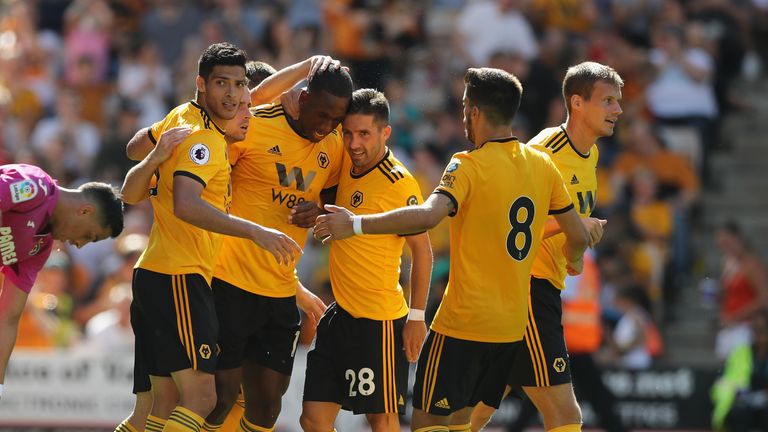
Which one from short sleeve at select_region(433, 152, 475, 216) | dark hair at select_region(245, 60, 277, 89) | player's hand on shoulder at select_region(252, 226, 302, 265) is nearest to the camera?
player's hand on shoulder at select_region(252, 226, 302, 265)

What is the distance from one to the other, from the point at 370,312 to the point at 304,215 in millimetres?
775

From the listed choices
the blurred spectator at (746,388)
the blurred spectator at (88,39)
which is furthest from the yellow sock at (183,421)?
the blurred spectator at (88,39)

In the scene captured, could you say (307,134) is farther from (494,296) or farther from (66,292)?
(66,292)

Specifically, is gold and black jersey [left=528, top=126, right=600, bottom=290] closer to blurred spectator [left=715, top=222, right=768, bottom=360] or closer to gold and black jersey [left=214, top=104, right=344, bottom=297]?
gold and black jersey [left=214, top=104, right=344, bottom=297]

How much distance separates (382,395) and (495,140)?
1.89m

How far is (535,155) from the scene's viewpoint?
798cm

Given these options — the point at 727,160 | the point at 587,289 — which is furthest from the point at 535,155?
the point at 727,160

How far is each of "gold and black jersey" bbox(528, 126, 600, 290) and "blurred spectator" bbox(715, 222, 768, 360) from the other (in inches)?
294

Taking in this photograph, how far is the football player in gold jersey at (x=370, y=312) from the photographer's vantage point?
8.56 m

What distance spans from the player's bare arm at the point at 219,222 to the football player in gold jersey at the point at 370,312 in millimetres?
972

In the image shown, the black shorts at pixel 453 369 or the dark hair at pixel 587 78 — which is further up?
the dark hair at pixel 587 78

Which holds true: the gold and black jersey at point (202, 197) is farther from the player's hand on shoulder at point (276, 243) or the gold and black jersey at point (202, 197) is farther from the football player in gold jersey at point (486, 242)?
the football player in gold jersey at point (486, 242)

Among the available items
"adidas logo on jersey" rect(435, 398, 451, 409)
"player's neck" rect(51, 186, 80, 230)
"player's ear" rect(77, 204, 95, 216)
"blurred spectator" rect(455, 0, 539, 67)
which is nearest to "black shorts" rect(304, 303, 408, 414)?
"adidas logo on jersey" rect(435, 398, 451, 409)

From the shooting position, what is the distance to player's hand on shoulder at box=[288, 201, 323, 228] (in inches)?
335
